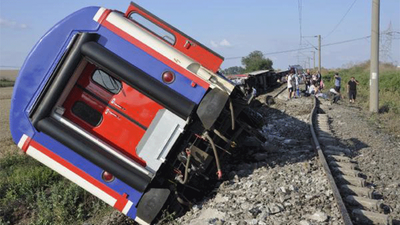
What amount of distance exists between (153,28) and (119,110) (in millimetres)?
1322

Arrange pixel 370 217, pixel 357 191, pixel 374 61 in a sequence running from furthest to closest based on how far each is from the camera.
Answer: pixel 374 61 < pixel 357 191 < pixel 370 217

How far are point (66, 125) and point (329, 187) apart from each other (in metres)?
3.63

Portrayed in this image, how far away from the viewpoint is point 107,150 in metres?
5.22

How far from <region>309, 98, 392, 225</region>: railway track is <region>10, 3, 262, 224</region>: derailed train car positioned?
171 centimetres

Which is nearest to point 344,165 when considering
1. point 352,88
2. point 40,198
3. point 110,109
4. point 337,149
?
point 337,149

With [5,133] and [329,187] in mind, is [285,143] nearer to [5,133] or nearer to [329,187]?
[329,187]

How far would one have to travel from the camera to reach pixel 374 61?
1558cm

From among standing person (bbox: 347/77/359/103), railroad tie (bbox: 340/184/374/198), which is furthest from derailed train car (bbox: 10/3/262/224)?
standing person (bbox: 347/77/359/103)

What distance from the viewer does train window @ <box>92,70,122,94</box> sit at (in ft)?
18.0

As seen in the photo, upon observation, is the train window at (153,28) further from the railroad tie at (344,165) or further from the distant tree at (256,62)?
the distant tree at (256,62)

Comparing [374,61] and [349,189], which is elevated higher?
[374,61]

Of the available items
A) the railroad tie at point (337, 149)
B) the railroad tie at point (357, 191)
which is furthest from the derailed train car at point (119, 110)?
the railroad tie at point (337, 149)

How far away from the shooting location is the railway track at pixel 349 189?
15.0 feet

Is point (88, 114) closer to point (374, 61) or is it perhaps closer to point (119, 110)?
point (119, 110)
